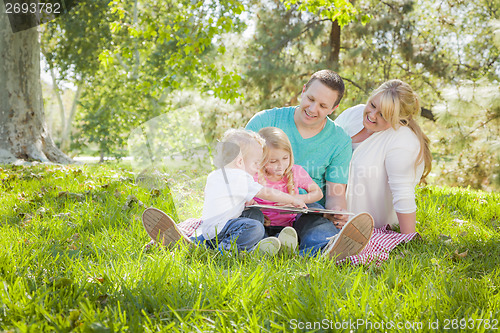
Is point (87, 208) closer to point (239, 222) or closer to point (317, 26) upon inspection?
point (239, 222)

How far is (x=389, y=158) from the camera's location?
131 inches

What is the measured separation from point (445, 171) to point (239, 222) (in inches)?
306

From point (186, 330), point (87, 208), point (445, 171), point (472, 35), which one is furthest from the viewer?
point (472, 35)

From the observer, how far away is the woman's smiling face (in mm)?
3305

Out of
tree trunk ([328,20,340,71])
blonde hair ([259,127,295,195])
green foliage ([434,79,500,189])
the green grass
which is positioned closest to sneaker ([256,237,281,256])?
the green grass

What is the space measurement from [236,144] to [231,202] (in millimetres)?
386

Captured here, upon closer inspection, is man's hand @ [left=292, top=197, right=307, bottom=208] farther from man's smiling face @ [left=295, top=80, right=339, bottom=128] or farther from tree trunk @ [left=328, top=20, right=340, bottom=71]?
tree trunk @ [left=328, top=20, right=340, bottom=71]

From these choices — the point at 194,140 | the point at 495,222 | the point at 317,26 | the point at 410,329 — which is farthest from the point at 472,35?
the point at 410,329

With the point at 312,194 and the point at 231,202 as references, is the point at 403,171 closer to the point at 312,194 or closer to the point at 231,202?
the point at 312,194

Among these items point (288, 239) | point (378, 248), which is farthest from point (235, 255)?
point (378, 248)

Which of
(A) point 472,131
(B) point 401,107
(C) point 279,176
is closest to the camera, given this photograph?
(C) point 279,176

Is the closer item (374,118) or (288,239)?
(288,239)

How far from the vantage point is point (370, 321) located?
1.51 metres

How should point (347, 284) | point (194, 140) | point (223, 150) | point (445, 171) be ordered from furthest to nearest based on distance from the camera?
point (445, 171) < point (194, 140) < point (223, 150) < point (347, 284)
